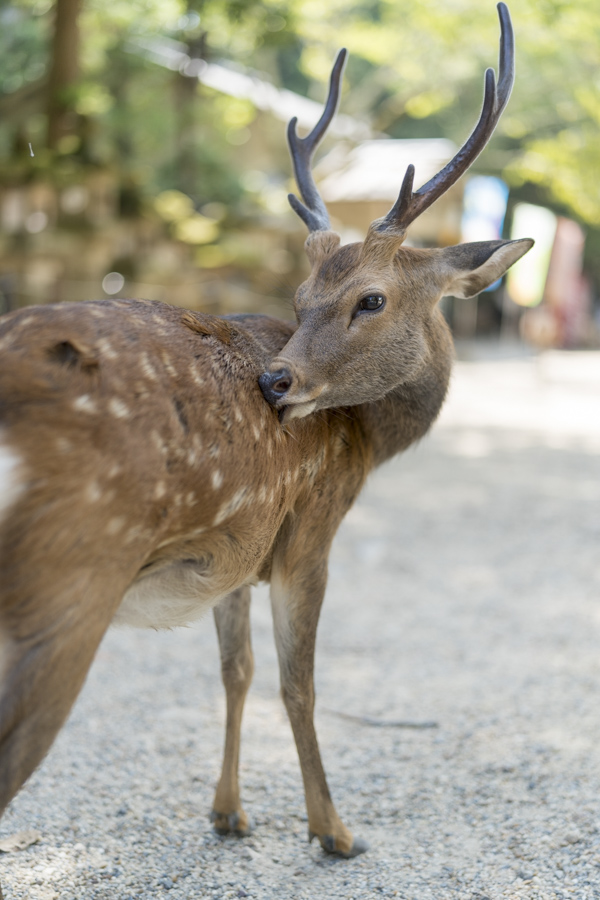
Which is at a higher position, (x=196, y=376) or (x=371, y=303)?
(x=371, y=303)

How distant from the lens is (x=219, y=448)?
216 cm

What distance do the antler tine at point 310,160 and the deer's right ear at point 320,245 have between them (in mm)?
161

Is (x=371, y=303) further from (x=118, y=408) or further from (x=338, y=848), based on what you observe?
(x=338, y=848)

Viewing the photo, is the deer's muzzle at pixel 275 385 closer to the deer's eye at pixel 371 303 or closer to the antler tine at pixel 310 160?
the deer's eye at pixel 371 303

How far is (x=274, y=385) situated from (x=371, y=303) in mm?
452

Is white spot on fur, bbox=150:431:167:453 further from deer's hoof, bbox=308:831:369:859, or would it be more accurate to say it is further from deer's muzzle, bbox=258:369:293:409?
deer's hoof, bbox=308:831:369:859

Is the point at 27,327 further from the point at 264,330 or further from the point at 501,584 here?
the point at 501,584

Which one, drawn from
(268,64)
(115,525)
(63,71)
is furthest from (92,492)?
(268,64)

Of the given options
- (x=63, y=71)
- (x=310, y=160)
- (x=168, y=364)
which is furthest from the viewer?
(x=63, y=71)

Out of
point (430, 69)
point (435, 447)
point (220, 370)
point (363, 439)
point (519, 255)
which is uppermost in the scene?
point (430, 69)

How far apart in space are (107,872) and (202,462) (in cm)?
145

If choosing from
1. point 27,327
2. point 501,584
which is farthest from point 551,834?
point 501,584

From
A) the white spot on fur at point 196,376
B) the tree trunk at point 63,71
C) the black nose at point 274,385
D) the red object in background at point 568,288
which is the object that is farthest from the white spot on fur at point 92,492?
the red object in background at point 568,288

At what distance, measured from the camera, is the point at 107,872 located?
9.02 ft
